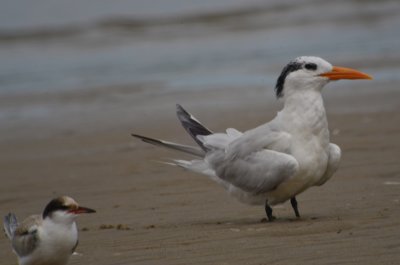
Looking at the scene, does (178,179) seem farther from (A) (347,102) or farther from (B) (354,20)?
(B) (354,20)

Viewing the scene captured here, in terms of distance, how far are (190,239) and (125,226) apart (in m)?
0.77

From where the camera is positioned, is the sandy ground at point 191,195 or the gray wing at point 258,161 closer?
the sandy ground at point 191,195

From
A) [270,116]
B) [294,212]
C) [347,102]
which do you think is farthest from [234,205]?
[347,102]

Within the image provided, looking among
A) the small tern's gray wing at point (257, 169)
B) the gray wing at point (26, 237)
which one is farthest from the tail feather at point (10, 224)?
the small tern's gray wing at point (257, 169)

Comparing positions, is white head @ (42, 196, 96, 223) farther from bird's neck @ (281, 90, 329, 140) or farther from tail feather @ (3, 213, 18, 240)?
bird's neck @ (281, 90, 329, 140)

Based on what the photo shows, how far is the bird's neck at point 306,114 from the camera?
21.4 feet

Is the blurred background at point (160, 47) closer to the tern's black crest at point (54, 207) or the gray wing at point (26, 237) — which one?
the gray wing at point (26, 237)

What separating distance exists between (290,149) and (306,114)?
0.91ft

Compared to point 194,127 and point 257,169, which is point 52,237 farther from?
point 194,127

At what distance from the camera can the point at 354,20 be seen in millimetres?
21891

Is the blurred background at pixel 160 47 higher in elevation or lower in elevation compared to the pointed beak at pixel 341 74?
higher

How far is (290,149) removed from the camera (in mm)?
6492

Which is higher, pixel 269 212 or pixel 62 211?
pixel 62 211

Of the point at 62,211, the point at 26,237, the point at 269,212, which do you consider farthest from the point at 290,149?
the point at 26,237
